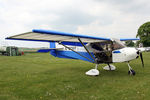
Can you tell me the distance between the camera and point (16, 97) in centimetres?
351

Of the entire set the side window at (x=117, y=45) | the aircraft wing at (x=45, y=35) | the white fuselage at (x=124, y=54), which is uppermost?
the aircraft wing at (x=45, y=35)

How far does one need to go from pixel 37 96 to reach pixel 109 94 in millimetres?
2207

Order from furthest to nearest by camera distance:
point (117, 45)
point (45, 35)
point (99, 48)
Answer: point (99, 48)
point (117, 45)
point (45, 35)

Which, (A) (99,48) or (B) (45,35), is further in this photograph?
(A) (99,48)

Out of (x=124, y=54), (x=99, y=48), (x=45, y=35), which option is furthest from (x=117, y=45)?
(x=45, y=35)

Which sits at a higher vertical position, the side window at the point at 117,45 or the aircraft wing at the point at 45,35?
the aircraft wing at the point at 45,35

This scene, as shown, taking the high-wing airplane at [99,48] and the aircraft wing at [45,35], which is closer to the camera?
the aircraft wing at [45,35]

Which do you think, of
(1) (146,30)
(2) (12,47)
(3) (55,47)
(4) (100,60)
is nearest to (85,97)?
(4) (100,60)

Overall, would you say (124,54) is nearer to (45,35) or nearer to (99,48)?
(99,48)

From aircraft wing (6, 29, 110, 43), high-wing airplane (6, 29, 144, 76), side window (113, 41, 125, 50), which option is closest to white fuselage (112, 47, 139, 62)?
high-wing airplane (6, 29, 144, 76)

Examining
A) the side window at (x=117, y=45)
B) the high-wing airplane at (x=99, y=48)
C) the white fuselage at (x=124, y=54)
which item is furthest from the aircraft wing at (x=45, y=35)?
the white fuselage at (x=124, y=54)

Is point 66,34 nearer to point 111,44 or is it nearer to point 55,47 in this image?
point 111,44

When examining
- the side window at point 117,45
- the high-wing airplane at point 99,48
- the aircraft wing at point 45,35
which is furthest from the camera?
the side window at point 117,45

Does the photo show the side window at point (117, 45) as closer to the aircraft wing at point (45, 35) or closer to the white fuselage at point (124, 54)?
the white fuselage at point (124, 54)
